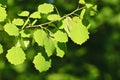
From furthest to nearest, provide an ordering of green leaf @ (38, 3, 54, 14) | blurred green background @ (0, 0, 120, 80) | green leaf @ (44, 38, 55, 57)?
blurred green background @ (0, 0, 120, 80) < green leaf @ (38, 3, 54, 14) < green leaf @ (44, 38, 55, 57)

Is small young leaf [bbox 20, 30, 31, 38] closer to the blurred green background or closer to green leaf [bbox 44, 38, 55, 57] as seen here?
green leaf [bbox 44, 38, 55, 57]

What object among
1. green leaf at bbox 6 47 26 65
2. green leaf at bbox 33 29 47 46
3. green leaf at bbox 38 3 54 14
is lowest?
green leaf at bbox 6 47 26 65

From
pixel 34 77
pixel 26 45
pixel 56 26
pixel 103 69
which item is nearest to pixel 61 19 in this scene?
pixel 56 26

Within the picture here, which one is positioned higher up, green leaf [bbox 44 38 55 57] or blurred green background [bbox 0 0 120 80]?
blurred green background [bbox 0 0 120 80]

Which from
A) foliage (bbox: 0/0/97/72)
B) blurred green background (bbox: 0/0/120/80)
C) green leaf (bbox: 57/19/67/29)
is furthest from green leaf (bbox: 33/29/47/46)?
blurred green background (bbox: 0/0/120/80)

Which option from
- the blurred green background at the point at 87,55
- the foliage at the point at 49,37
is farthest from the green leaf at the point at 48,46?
the blurred green background at the point at 87,55

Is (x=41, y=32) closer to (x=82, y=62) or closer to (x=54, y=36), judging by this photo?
(x=54, y=36)

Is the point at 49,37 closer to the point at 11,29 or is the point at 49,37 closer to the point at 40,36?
the point at 40,36

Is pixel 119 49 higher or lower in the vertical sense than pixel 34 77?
higher
